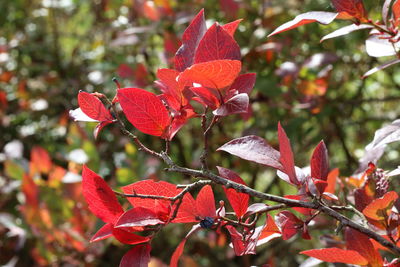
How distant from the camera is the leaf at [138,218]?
0.68 m

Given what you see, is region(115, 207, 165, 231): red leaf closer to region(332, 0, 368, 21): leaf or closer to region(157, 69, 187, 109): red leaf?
region(157, 69, 187, 109): red leaf

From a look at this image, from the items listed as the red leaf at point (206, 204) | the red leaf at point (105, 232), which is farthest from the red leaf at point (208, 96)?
the red leaf at point (105, 232)

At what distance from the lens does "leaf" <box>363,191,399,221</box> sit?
0.70 meters

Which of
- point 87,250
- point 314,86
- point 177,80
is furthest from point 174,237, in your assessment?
point 177,80

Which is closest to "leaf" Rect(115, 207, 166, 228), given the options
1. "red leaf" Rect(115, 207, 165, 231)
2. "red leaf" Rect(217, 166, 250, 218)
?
"red leaf" Rect(115, 207, 165, 231)

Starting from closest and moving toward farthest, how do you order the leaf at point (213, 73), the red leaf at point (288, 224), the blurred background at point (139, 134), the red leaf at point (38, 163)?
the leaf at point (213, 73), the red leaf at point (288, 224), the blurred background at point (139, 134), the red leaf at point (38, 163)

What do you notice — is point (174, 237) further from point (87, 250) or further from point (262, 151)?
point (262, 151)

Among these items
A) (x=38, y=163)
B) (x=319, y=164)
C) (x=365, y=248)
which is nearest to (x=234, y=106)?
(x=319, y=164)

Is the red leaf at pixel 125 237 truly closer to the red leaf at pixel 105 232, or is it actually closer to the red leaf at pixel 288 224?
the red leaf at pixel 105 232

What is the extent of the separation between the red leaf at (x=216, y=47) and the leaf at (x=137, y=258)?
270 mm

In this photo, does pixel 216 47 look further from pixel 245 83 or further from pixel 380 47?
pixel 380 47

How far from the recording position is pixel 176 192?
2.37 ft

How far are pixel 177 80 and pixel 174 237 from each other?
1354mm

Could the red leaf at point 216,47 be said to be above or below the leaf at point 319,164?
above
